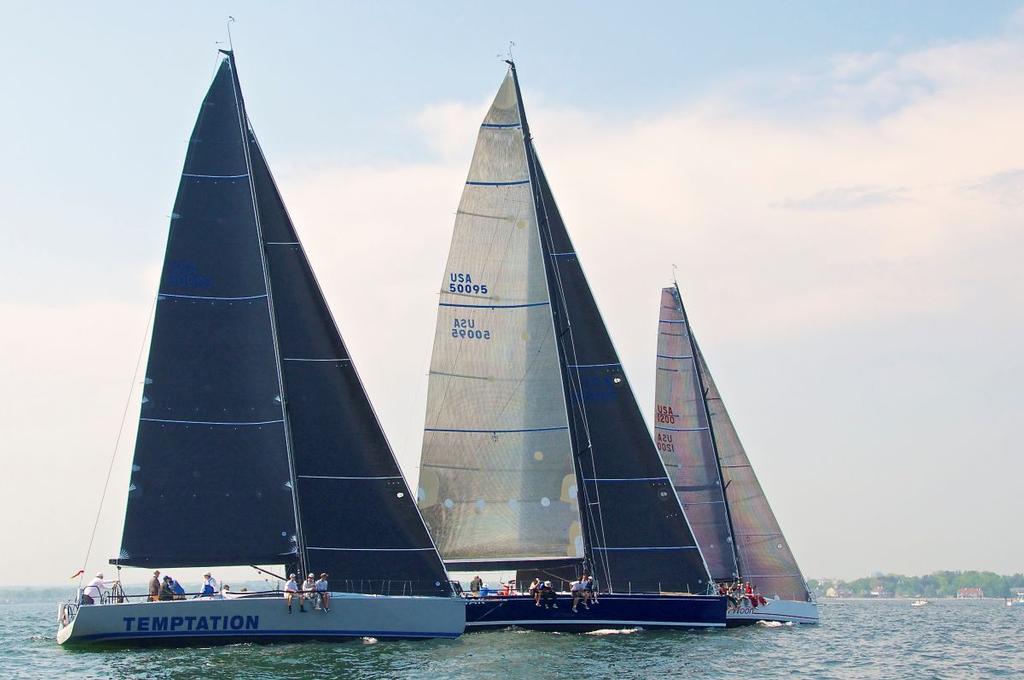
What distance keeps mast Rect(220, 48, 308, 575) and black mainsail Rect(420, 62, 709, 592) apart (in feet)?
18.8

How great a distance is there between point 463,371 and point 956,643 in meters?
20.6

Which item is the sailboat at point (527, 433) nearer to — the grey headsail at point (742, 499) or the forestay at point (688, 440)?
the forestay at point (688, 440)

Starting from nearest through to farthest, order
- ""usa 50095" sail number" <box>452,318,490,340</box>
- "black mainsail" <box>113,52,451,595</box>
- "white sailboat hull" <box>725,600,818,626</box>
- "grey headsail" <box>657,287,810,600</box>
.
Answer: "black mainsail" <box>113,52,451,595</box> → ""usa 50095" sail number" <box>452,318,490,340</box> → "white sailboat hull" <box>725,600,818,626</box> → "grey headsail" <box>657,287,810,600</box>

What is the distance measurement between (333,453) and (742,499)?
19159 mm

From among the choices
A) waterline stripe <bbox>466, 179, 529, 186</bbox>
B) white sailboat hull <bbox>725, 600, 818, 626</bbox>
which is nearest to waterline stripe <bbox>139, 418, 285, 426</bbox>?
waterline stripe <bbox>466, 179, 529, 186</bbox>

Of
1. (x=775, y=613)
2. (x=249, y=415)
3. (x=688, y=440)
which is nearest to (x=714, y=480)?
(x=688, y=440)

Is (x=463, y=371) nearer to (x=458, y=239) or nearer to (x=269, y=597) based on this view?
(x=458, y=239)

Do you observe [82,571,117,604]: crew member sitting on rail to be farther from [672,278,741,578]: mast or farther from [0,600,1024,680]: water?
[672,278,741,578]: mast

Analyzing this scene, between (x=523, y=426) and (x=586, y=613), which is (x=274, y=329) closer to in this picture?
(x=523, y=426)

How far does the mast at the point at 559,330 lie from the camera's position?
34156mm

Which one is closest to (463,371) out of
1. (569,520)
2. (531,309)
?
(531,309)

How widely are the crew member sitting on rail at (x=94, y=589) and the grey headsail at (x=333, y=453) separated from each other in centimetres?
431

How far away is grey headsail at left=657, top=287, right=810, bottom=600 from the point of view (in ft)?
142

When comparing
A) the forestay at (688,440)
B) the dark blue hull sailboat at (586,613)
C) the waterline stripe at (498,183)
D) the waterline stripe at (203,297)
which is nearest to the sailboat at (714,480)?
the forestay at (688,440)
